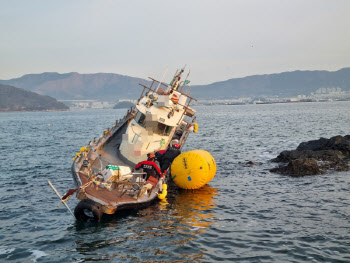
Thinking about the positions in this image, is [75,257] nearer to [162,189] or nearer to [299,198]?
[162,189]

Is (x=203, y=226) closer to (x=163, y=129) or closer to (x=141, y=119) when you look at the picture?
(x=163, y=129)

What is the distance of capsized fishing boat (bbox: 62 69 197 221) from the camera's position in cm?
1462

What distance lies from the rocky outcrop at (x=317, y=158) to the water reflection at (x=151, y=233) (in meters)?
8.60

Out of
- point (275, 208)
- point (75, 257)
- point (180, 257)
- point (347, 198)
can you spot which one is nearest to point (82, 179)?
point (75, 257)

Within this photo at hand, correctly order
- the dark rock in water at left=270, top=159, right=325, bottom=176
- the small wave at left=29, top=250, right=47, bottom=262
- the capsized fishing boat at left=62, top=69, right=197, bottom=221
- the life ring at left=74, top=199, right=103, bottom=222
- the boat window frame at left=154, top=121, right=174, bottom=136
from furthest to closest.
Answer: the dark rock in water at left=270, top=159, right=325, bottom=176, the boat window frame at left=154, top=121, right=174, bottom=136, the capsized fishing boat at left=62, top=69, right=197, bottom=221, the life ring at left=74, top=199, right=103, bottom=222, the small wave at left=29, top=250, right=47, bottom=262

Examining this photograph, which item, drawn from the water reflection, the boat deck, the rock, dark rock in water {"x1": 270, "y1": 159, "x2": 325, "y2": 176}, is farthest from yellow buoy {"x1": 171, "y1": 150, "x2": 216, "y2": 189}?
the rock

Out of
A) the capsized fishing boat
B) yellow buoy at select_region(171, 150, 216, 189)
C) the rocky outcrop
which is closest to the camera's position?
the capsized fishing boat

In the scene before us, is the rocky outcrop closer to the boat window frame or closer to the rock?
the rock

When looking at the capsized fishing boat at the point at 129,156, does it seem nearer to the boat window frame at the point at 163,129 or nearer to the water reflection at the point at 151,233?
the boat window frame at the point at 163,129

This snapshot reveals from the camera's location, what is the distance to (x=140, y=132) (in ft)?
71.7

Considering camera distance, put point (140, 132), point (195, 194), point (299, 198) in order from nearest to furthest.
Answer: point (299, 198), point (195, 194), point (140, 132)

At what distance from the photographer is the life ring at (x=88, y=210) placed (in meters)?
13.8

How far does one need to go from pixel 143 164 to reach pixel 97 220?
4216mm

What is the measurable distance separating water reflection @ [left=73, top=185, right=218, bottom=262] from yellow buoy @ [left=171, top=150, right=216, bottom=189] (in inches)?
51.0
